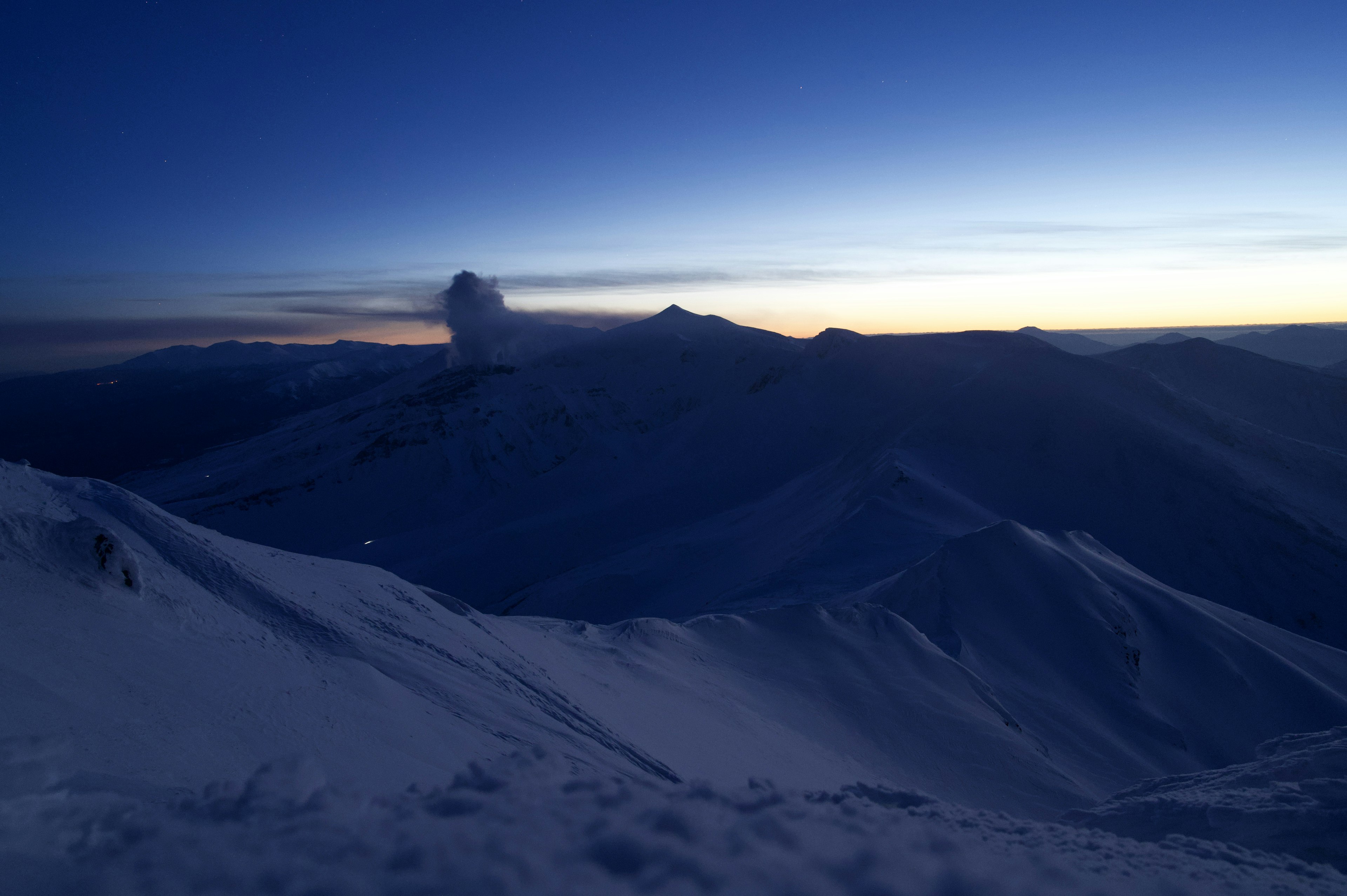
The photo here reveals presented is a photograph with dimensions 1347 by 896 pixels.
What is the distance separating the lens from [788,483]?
4525cm

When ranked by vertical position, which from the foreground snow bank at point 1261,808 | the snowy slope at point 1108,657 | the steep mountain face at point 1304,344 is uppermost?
the steep mountain face at point 1304,344

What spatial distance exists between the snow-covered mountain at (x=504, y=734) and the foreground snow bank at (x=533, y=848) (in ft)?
0.06

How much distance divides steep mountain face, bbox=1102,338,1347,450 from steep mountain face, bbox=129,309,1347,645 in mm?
22991

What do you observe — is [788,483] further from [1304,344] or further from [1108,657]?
[1304,344]

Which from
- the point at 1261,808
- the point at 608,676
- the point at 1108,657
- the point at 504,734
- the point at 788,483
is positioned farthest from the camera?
the point at 788,483

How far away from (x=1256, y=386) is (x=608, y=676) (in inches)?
3221

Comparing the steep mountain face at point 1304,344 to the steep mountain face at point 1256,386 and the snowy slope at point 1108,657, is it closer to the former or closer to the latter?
the steep mountain face at point 1256,386

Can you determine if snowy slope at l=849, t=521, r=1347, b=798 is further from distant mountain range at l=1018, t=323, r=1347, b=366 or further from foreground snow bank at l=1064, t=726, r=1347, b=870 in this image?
distant mountain range at l=1018, t=323, r=1347, b=366

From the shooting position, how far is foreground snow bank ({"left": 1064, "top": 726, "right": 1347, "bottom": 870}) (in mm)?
4602

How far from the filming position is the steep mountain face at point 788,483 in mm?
28078

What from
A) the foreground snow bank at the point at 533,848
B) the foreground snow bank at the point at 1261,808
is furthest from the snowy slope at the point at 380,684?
the foreground snow bank at the point at 1261,808

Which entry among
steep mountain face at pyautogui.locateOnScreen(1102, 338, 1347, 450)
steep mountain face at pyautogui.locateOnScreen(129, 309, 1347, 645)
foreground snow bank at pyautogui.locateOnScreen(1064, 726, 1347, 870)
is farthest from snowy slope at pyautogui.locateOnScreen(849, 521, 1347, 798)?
steep mountain face at pyautogui.locateOnScreen(1102, 338, 1347, 450)

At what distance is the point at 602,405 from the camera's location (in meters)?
77.5

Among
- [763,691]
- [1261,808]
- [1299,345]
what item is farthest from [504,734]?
[1299,345]
